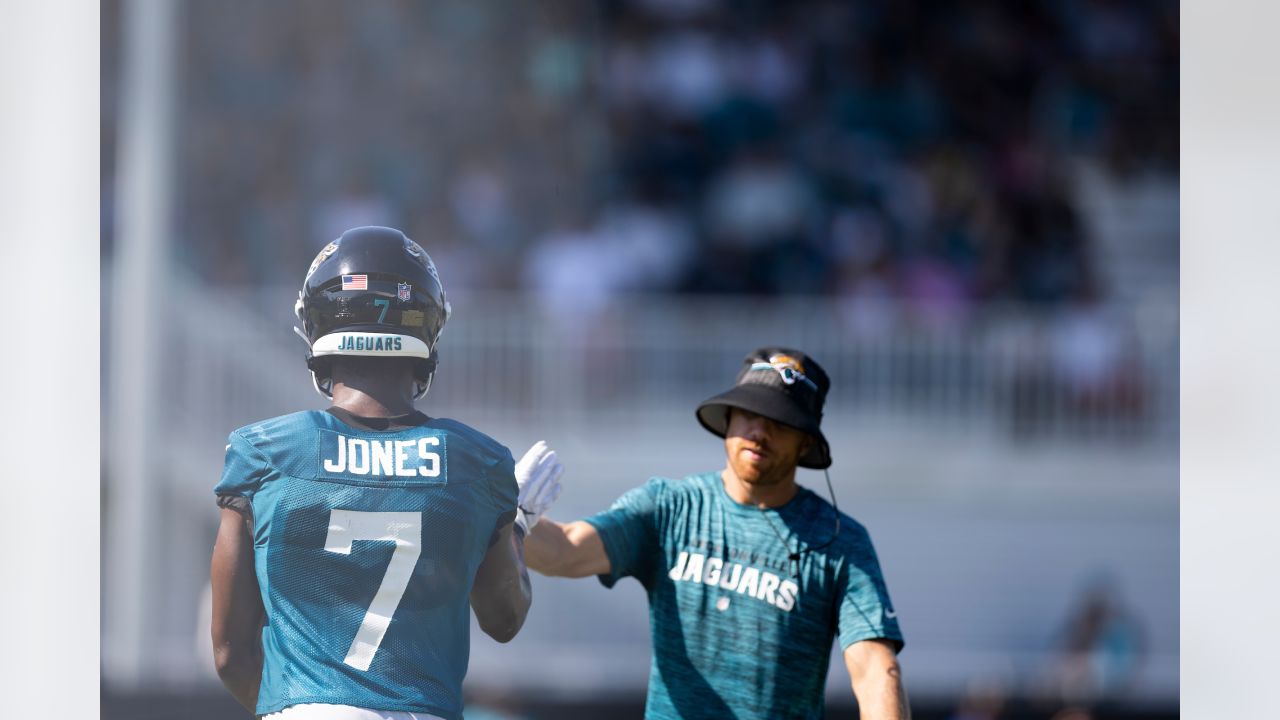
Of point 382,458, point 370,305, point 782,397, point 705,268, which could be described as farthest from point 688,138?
point 382,458

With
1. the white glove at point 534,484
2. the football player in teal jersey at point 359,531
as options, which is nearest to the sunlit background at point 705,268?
the white glove at point 534,484

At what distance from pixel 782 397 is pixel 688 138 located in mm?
4777

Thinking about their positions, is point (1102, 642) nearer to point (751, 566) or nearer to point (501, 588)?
point (751, 566)

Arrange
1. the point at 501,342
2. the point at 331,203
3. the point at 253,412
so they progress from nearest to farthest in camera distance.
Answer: the point at 253,412
the point at 501,342
the point at 331,203

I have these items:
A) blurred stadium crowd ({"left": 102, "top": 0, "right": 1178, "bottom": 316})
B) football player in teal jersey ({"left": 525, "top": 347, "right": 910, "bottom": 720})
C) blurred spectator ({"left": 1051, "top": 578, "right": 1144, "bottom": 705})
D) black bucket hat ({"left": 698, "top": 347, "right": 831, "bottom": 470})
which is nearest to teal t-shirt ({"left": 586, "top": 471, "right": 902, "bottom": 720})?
football player in teal jersey ({"left": 525, "top": 347, "right": 910, "bottom": 720})

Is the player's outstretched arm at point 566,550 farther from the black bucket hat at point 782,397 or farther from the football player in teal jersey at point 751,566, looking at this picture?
the black bucket hat at point 782,397

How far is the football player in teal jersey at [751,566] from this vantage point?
9.80 feet

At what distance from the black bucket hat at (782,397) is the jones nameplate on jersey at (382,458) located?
0.71 metres

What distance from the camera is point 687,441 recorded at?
21.9 ft

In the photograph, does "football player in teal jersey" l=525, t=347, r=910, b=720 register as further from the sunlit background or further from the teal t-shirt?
the sunlit background

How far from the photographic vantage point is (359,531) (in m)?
2.49

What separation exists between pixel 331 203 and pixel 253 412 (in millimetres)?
1349
